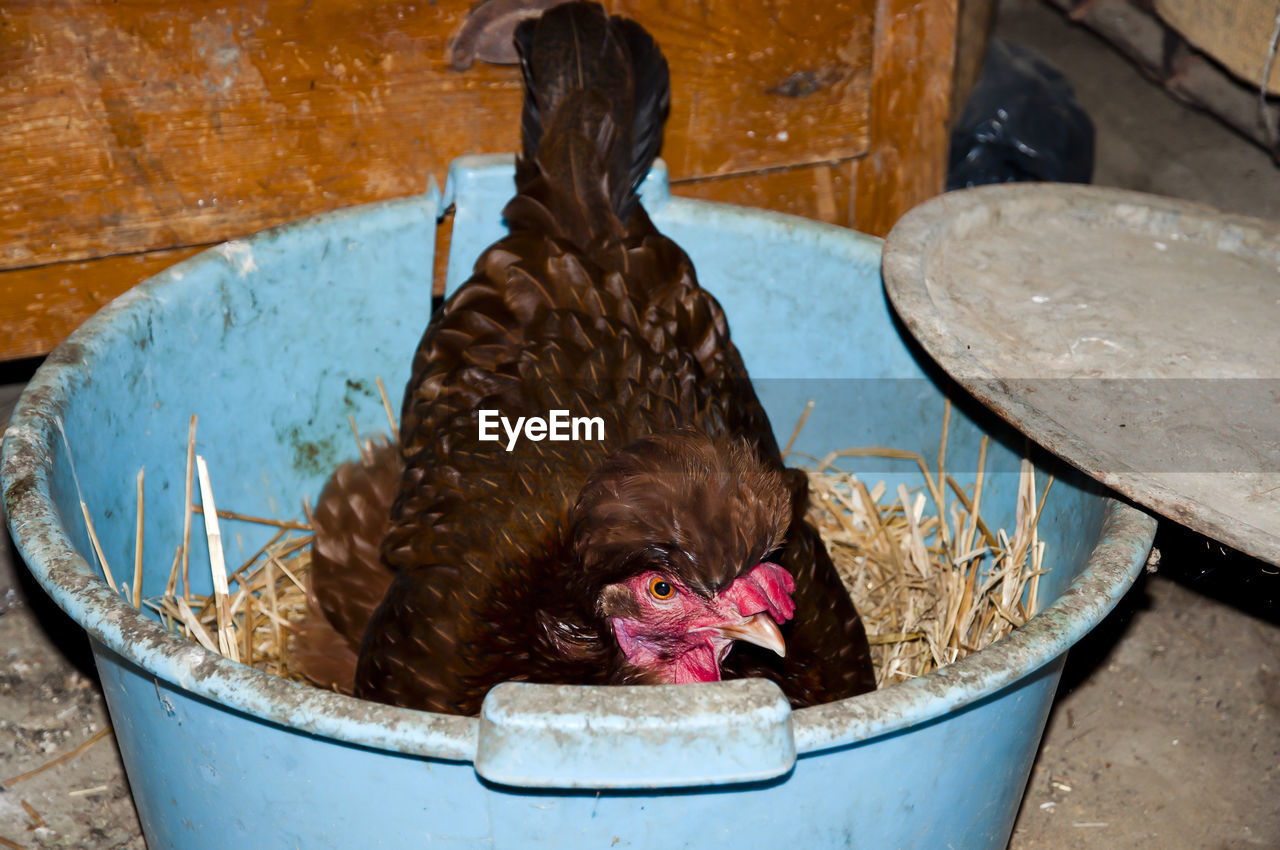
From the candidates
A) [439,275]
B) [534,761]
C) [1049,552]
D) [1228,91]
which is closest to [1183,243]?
[1049,552]

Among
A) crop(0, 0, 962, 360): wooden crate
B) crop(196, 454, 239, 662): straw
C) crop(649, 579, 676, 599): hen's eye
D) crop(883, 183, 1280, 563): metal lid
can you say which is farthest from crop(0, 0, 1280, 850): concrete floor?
crop(649, 579, 676, 599): hen's eye

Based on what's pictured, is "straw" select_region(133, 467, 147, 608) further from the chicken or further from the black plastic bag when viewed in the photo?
the black plastic bag

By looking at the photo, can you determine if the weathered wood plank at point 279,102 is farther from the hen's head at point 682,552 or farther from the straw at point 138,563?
the hen's head at point 682,552

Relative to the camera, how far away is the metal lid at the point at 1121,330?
1845 millimetres

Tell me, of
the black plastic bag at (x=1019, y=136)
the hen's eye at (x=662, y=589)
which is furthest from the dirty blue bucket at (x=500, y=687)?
the black plastic bag at (x=1019, y=136)

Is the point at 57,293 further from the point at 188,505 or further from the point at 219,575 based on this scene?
the point at 219,575

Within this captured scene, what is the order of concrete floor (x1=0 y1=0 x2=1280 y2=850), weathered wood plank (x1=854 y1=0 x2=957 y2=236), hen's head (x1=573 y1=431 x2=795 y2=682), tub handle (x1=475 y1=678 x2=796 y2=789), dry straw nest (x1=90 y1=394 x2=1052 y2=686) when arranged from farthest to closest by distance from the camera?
weathered wood plank (x1=854 y1=0 x2=957 y2=236)
concrete floor (x1=0 y1=0 x2=1280 y2=850)
dry straw nest (x1=90 y1=394 x2=1052 y2=686)
hen's head (x1=573 y1=431 x2=795 y2=682)
tub handle (x1=475 y1=678 x2=796 y2=789)

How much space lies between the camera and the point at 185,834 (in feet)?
5.72

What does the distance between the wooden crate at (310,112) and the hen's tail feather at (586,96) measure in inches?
7.9

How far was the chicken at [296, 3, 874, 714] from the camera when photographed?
5.72ft

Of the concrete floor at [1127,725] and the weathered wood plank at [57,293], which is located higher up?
the weathered wood plank at [57,293]

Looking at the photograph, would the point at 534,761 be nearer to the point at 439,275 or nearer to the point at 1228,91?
the point at 439,275

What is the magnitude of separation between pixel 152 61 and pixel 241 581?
111 centimetres

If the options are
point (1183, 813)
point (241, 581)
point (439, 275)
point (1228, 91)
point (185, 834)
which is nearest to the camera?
point (185, 834)
